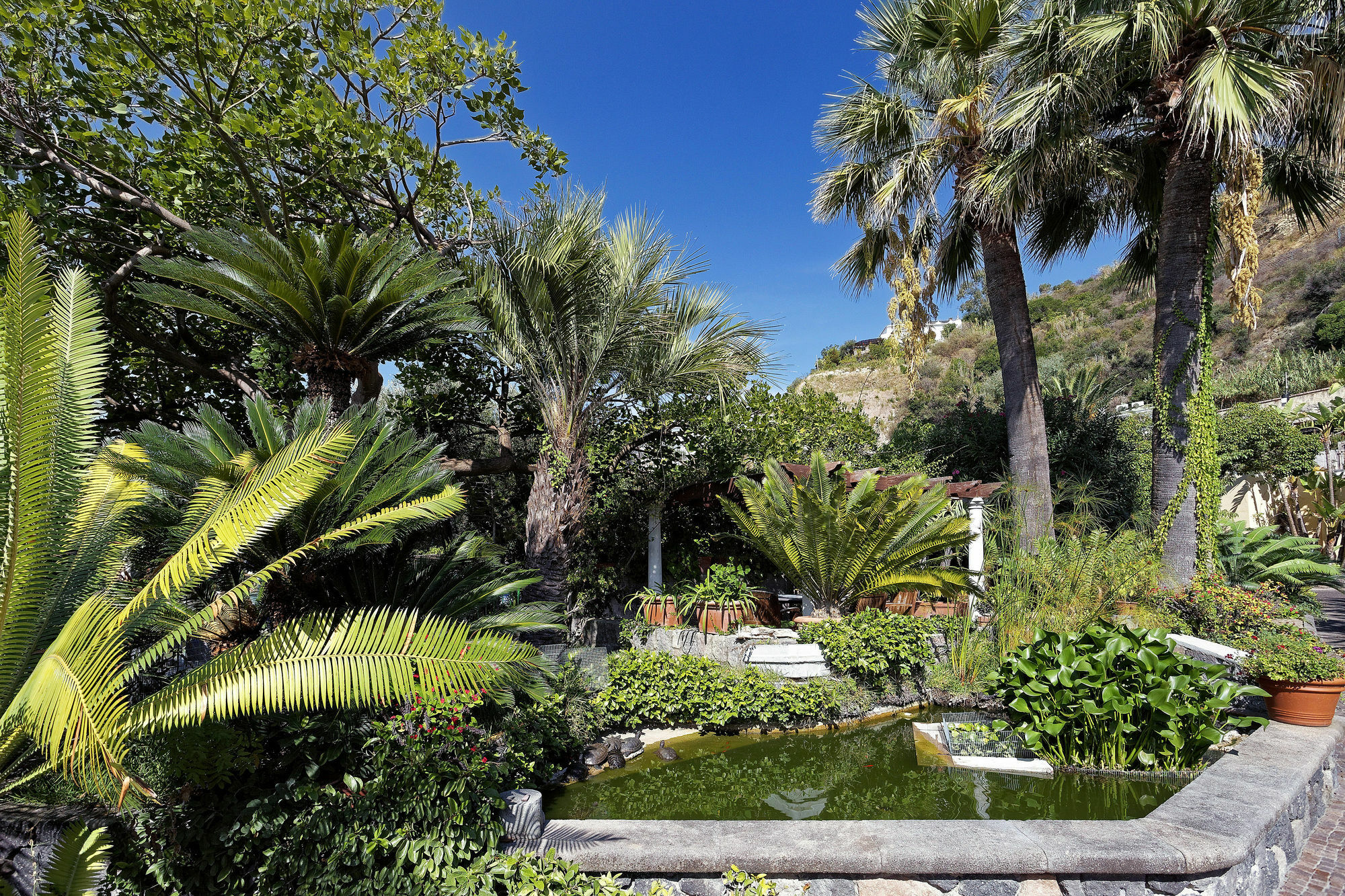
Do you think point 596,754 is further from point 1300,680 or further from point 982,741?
point 1300,680

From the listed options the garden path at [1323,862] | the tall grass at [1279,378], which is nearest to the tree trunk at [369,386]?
the garden path at [1323,862]

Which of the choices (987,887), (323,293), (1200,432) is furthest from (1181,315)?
(323,293)

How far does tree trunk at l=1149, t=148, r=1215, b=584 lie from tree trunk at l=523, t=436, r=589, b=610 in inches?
259

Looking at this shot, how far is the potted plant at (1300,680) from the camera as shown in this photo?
4.04 m

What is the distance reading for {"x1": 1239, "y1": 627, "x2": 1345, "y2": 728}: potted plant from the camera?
4.04 m

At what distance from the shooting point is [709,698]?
546cm

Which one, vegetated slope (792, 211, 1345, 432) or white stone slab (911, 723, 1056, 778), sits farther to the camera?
vegetated slope (792, 211, 1345, 432)

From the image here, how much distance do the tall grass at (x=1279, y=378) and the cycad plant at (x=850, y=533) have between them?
18820 millimetres

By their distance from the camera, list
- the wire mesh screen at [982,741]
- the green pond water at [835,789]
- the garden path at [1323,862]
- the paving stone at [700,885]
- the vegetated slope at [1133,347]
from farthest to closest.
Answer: the vegetated slope at [1133,347]
the wire mesh screen at [982,741]
the green pond water at [835,789]
the garden path at [1323,862]
the paving stone at [700,885]

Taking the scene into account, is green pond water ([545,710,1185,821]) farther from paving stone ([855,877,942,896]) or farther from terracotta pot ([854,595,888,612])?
terracotta pot ([854,595,888,612])

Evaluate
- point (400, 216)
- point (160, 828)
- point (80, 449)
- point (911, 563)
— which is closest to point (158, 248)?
point (400, 216)

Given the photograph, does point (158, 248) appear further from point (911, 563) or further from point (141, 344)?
point (911, 563)

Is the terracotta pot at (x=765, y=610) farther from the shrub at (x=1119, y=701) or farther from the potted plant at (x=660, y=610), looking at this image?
the shrub at (x=1119, y=701)

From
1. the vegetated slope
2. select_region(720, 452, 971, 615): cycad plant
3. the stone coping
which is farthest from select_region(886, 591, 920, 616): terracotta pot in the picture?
the vegetated slope
